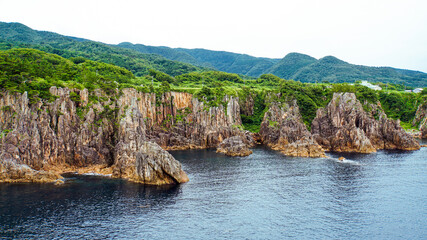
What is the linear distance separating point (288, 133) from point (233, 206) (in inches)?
2676

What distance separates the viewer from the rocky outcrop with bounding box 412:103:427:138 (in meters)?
146

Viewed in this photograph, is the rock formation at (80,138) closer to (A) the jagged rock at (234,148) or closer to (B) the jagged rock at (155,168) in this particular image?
(B) the jagged rock at (155,168)

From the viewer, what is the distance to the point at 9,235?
4441 centimetres

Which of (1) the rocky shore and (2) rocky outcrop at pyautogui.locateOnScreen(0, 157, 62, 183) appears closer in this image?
(2) rocky outcrop at pyautogui.locateOnScreen(0, 157, 62, 183)

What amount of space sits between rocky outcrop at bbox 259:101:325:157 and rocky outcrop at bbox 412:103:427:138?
60754 mm

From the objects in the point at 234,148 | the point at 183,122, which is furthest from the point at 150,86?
the point at 234,148

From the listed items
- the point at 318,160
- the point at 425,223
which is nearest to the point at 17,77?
the point at 318,160

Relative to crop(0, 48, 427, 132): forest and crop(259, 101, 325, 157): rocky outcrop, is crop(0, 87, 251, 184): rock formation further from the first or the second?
crop(259, 101, 325, 157): rocky outcrop

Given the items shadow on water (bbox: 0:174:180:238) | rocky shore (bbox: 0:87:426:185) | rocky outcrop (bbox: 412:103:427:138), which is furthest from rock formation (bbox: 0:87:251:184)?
rocky outcrop (bbox: 412:103:427:138)

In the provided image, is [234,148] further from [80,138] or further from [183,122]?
[80,138]

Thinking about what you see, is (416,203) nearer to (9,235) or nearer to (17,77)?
(9,235)

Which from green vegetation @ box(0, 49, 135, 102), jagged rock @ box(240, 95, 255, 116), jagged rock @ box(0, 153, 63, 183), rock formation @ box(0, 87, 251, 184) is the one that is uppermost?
green vegetation @ box(0, 49, 135, 102)

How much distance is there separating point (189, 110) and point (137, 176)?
64095mm

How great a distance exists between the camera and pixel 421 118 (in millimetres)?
154000
